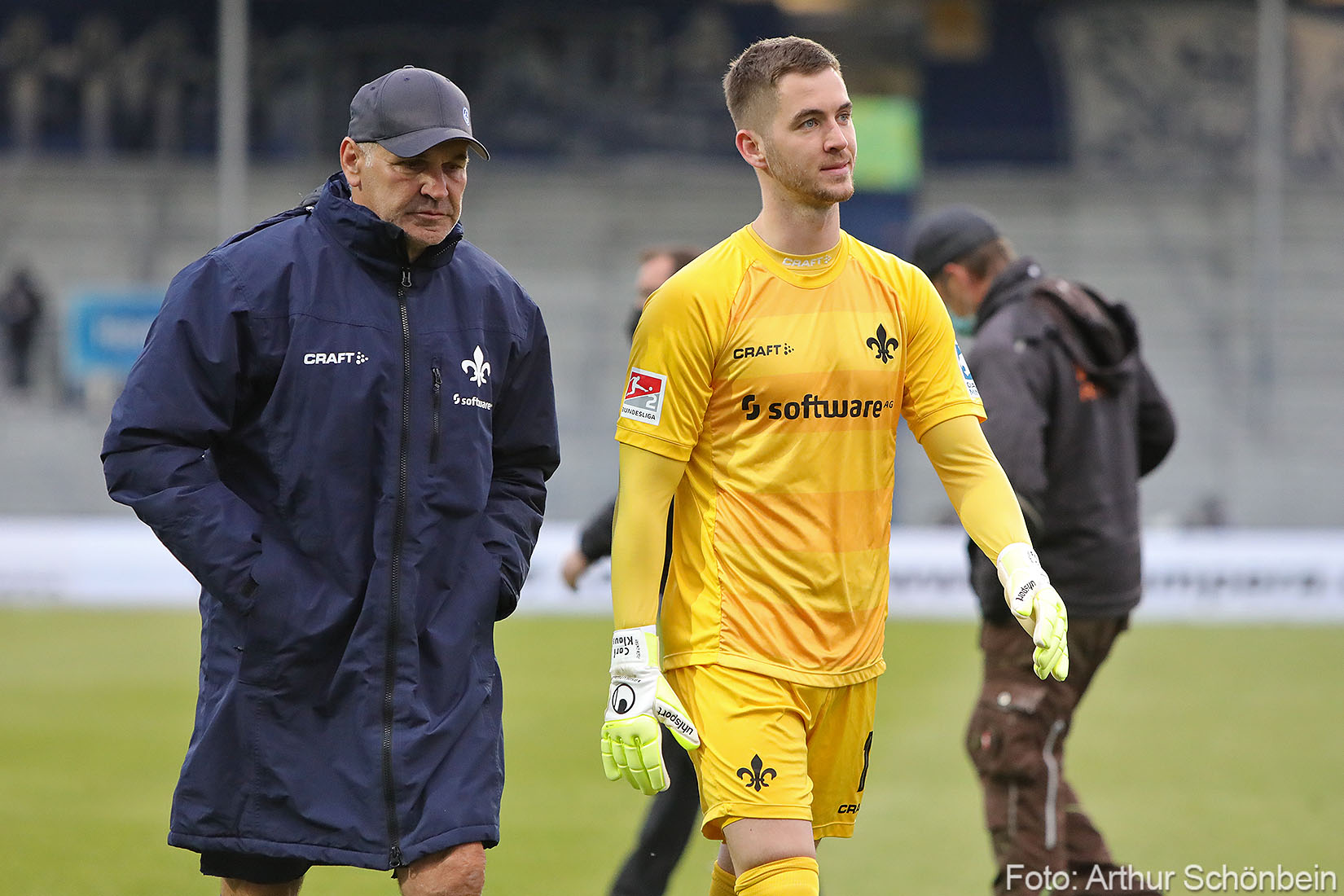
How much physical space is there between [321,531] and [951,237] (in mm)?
2688

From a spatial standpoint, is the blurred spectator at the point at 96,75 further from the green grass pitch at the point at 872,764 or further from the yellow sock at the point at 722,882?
the yellow sock at the point at 722,882

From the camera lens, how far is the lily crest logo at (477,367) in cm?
378

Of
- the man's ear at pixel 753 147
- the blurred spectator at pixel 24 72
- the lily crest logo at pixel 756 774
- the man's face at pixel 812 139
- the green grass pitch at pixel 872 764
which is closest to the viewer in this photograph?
the lily crest logo at pixel 756 774

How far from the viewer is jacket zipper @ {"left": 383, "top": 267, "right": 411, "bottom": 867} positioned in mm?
3553

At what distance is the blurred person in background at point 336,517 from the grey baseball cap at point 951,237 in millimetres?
2199

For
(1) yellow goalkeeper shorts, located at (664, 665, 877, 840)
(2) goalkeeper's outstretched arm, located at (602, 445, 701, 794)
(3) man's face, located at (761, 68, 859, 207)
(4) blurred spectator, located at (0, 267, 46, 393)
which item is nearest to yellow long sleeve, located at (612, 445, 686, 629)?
(2) goalkeeper's outstretched arm, located at (602, 445, 701, 794)

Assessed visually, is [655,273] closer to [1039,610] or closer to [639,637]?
[639,637]

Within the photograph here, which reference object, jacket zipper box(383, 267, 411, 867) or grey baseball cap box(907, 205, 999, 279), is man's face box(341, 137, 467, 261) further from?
grey baseball cap box(907, 205, 999, 279)

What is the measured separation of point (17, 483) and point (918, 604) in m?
13.8

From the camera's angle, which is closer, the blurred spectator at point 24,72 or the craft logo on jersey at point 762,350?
the craft logo on jersey at point 762,350

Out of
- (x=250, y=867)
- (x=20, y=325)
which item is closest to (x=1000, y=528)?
→ (x=250, y=867)

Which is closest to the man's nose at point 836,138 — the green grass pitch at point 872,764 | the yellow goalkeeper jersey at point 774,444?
the yellow goalkeeper jersey at point 774,444

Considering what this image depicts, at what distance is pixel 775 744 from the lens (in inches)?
150

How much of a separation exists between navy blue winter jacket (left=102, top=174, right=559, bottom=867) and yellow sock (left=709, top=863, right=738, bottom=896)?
0.68 metres
